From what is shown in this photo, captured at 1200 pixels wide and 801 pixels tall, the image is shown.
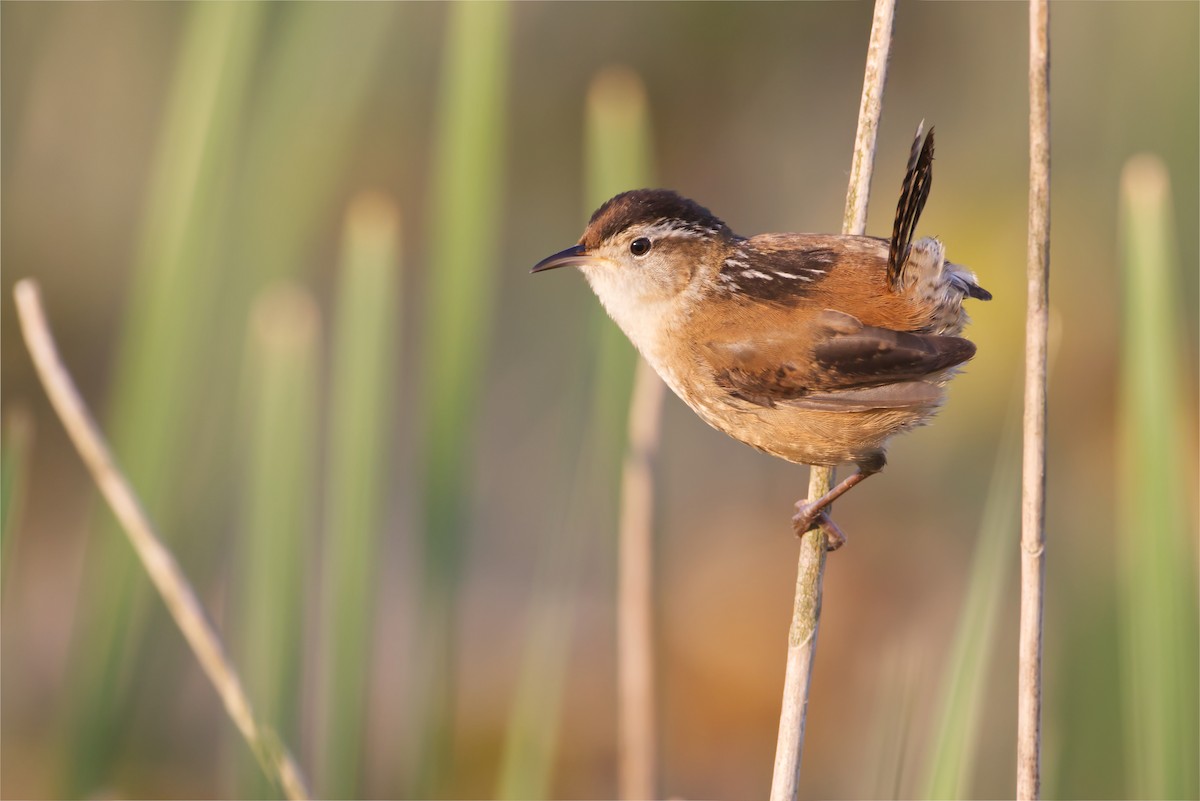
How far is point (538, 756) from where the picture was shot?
71.0 inches

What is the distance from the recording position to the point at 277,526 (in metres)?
1.52

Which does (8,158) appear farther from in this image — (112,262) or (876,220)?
(876,220)

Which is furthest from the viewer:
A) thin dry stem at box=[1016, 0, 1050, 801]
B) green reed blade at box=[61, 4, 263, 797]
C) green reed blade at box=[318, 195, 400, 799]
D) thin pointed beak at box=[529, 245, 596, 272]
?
thin pointed beak at box=[529, 245, 596, 272]

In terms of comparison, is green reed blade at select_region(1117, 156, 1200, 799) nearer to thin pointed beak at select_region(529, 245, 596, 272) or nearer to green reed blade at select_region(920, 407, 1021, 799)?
green reed blade at select_region(920, 407, 1021, 799)

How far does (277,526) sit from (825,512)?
2.55 ft

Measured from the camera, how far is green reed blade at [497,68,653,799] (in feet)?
5.94

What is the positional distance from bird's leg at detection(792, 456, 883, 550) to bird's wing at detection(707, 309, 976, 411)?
0.13 meters

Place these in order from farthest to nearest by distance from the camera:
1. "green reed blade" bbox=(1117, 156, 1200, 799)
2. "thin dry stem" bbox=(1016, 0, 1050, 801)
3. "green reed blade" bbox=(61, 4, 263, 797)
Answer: "green reed blade" bbox=(61, 4, 263, 797), "green reed blade" bbox=(1117, 156, 1200, 799), "thin dry stem" bbox=(1016, 0, 1050, 801)

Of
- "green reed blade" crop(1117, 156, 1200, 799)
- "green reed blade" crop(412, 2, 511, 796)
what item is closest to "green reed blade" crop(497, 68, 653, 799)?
"green reed blade" crop(412, 2, 511, 796)

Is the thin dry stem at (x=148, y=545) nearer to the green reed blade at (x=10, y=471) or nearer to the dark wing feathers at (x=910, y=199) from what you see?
the green reed blade at (x=10, y=471)

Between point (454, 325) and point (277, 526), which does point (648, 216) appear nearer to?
point (454, 325)

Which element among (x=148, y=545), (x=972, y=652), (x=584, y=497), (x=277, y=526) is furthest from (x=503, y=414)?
(x=972, y=652)

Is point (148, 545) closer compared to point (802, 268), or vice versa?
point (148, 545)

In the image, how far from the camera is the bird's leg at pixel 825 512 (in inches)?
63.5
